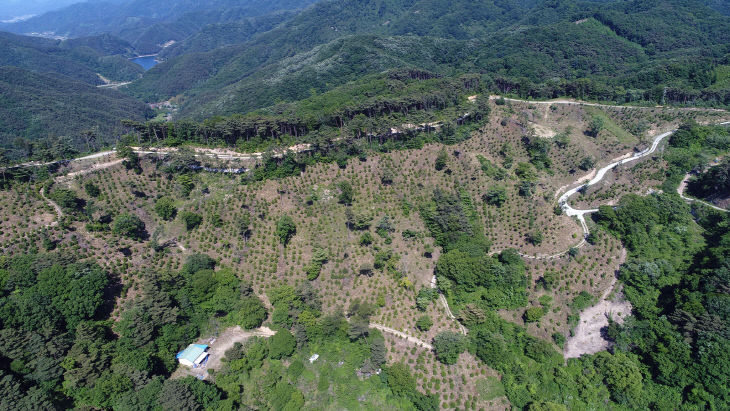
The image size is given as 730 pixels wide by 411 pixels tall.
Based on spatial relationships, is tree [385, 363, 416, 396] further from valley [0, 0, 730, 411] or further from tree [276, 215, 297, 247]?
tree [276, 215, 297, 247]

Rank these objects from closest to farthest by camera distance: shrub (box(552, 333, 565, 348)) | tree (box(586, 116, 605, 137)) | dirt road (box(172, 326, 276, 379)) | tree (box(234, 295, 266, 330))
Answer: dirt road (box(172, 326, 276, 379))
tree (box(234, 295, 266, 330))
shrub (box(552, 333, 565, 348))
tree (box(586, 116, 605, 137))

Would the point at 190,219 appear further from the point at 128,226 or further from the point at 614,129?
the point at 614,129

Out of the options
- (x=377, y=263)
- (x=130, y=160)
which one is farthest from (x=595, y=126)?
(x=130, y=160)

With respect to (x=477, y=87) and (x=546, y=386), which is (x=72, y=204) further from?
(x=477, y=87)

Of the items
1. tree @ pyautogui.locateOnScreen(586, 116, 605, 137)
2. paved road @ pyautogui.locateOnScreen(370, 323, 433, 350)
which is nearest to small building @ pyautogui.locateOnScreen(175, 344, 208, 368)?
paved road @ pyautogui.locateOnScreen(370, 323, 433, 350)

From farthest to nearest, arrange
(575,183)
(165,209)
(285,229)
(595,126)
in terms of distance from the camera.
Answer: (595,126) → (575,183) → (165,209) → (285,229)

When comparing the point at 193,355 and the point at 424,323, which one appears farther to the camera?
the point at 424,323

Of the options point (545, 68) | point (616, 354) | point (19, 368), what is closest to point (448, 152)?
point (616, 354)
